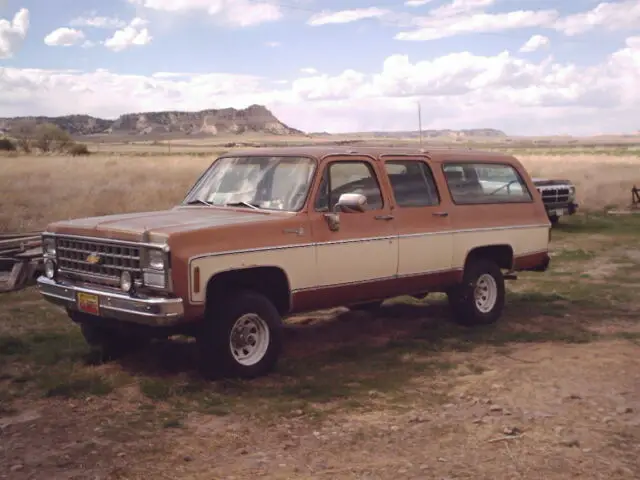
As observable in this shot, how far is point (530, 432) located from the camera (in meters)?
5.21

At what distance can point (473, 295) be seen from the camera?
28.1 ft

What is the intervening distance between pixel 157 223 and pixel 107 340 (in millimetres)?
1357

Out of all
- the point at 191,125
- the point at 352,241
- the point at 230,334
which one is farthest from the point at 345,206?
the point at 191,125

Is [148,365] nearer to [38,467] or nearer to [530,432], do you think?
[38,467]

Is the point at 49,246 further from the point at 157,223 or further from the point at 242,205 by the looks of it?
the point at 242,205

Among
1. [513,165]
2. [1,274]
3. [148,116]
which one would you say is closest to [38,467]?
[513,165]

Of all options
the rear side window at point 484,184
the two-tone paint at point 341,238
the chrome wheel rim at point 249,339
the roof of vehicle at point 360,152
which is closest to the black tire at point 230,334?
the chrome wheel rim at point 249,339

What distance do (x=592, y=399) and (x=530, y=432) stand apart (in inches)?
38.8

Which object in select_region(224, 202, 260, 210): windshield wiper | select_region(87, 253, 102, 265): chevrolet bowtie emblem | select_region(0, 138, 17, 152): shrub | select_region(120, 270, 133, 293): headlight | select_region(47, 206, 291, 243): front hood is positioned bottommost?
select_region(120, 270, 133, 293): headlight

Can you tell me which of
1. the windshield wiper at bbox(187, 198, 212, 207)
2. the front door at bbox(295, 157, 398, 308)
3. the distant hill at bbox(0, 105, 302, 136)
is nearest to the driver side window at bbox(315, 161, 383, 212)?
the front door at bbox(295, 157, 398, 308)

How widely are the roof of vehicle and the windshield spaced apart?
0.28 ft

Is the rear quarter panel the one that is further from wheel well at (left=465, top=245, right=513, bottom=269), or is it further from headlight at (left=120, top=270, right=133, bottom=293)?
headlight at (left=120, top=270, right=133, bottom=293)

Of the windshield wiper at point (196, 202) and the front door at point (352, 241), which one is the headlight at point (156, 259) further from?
the windshield wiper at point (196, 202)

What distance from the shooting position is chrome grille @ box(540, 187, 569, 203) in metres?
19.0
